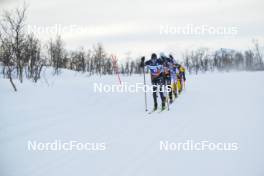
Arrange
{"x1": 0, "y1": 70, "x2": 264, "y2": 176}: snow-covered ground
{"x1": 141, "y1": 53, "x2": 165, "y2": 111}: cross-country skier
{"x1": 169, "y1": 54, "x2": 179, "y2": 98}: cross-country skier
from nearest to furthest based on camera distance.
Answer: {"x1": 0, "y1": 70, "x2": 264, "y2": 176}: snow-covered ground → {"x1": 141, "y1": 53, "x2": 165, "y2": 111}: cross-country skier → {"x1": 169, "y1": 54, "x2": 179, "y2": 98}: cross-country skier

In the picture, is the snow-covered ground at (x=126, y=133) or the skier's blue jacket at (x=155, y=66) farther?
the skier's blue jacket at (x=155, y=66)

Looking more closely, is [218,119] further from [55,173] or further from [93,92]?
[93,92]

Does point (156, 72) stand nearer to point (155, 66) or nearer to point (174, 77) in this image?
point (155, 66)

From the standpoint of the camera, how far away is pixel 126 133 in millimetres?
8211

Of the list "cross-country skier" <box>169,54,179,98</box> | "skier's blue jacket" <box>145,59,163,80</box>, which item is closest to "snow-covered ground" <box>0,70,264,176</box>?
"cross-country skier" <box>169,54,179,98</box>

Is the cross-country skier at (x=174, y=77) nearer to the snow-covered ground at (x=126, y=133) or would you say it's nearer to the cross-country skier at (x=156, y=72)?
the snow-covered ground at (x=126, y=133)

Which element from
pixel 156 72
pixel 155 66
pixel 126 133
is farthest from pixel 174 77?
pixel 126 133

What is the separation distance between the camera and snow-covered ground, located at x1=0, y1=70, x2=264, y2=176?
5.64m

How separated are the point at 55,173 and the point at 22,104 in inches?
285

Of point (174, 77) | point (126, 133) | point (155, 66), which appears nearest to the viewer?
point (126, 133)

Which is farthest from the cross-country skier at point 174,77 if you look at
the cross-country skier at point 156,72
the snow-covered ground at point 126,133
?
the cross-country skier at point 156,72

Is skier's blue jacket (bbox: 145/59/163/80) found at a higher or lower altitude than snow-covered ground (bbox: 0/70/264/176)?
higher

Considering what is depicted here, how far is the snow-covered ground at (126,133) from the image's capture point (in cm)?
564

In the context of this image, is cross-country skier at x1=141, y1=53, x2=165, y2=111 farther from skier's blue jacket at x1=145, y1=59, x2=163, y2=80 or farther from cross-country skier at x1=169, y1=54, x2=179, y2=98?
cross-country skier at x1=169, y1=54, x2=179, y2=98
